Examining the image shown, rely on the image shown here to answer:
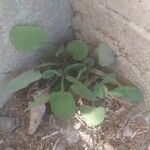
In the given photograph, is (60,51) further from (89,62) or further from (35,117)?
(35,117)

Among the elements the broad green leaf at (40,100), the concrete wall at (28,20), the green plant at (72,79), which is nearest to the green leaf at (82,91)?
the green plant at (72,79)

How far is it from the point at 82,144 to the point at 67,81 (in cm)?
26

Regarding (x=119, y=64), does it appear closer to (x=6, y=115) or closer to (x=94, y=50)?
(x=94, y=50)

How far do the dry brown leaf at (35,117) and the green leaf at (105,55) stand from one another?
0.30 metres

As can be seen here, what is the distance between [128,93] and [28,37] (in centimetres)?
44

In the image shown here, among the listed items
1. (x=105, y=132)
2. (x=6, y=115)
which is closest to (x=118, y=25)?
(x=105, y=132)

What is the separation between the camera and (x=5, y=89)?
1551mm

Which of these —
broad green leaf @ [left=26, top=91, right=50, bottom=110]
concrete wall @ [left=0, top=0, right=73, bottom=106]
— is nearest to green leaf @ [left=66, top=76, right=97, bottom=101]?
broad green leaf @ [left=26, top=91, right=50, bottom=110]

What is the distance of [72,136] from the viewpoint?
163 centimetres

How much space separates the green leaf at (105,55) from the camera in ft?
5.23

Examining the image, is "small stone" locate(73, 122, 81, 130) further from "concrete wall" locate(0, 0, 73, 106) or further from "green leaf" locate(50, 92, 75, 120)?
"concrete wall" locate(0, 0, 73, 106)

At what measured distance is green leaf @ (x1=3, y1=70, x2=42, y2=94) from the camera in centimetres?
152

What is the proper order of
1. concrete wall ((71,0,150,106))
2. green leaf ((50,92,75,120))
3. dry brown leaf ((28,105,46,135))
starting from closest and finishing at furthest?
concrete wall ((71,0,150,106)) → green leaf ((50,92,75,120)) → dry brown leaf ((28,105,46,135))

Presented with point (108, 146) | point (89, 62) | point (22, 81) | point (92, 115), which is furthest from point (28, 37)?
point (108, 146)
